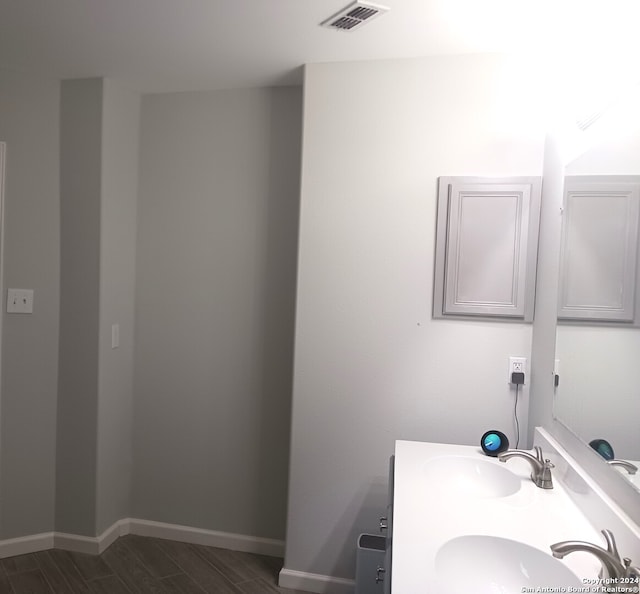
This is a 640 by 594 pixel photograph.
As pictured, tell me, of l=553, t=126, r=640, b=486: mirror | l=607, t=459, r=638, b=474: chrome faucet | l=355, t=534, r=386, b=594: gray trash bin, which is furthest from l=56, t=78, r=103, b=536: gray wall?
l=607, t=459, r=638, b=474: chrome faucet

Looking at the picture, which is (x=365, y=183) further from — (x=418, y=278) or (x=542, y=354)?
(x=542, y=354)

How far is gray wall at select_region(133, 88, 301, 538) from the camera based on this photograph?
2.47 metres

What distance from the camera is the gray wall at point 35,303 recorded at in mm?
2354

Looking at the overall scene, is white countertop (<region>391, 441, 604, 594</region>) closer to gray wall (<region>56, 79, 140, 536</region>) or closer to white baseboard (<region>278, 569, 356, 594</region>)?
white baseboard (<region>278, 569, 356, 594</region>)

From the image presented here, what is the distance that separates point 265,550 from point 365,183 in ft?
6.69

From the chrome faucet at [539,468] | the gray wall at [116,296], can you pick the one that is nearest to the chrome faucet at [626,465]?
the chrome faucet at [539,468]

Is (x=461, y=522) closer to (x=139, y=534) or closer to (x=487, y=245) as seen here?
(x=487, y=245)

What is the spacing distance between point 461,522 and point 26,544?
2.40 metres

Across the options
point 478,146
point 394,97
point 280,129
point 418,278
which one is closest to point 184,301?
point 280,129

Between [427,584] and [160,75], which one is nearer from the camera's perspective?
[427,584]

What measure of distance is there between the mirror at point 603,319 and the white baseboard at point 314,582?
1.31 m

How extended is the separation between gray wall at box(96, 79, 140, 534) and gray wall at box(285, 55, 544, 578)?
108 centimetres

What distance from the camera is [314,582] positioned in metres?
2.16

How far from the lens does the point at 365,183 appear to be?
208 centimetres
